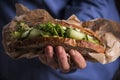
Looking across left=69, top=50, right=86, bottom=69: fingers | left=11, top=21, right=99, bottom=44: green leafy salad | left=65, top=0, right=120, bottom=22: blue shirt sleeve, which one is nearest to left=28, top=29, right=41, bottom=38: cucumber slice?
left=11, top=21, right=99, bottom=44: green leafy salad

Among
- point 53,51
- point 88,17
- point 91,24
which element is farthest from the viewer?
point 88,17

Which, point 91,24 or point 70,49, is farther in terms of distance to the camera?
point 91,24

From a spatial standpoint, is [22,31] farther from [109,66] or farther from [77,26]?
Result: [109,66]

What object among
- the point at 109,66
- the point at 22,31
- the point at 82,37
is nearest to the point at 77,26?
the point at 82,37

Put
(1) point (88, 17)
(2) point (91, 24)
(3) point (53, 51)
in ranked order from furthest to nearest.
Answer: (1) point (88, 17), (2) point (91, 24), (3) point (53, 51)

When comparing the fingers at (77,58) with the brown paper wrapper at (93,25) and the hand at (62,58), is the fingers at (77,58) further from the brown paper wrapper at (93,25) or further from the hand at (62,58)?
the brown paper wrapper at (93,25)

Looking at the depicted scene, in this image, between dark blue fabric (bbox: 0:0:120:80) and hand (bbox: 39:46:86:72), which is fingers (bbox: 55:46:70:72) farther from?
dark blue fabric (bbox: 0:0:120:80)

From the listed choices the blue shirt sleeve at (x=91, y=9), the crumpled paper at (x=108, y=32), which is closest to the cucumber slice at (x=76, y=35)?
the crumpled paper at (x=108, y=32)

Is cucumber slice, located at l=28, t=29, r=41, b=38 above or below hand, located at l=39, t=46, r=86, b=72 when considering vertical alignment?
above

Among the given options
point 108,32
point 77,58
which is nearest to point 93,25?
point 108,32
